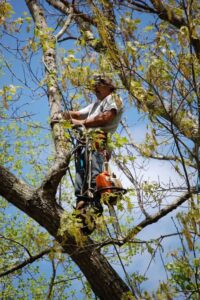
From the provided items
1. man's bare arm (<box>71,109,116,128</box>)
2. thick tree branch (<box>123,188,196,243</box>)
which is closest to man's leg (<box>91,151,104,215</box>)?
man's bare arm (<box>71,109,116,128</box>)

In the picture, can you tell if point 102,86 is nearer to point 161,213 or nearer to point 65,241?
point 161,213

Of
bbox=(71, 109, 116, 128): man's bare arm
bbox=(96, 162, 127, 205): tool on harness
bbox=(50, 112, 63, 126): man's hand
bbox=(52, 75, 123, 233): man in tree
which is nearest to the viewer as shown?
bbox=(96, 162, 127, 205): tool on harness

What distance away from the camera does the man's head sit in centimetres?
402

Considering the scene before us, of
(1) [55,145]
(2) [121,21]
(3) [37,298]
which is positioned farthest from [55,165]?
(3) [37,298]

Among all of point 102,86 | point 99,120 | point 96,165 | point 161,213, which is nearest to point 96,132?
point 99,120

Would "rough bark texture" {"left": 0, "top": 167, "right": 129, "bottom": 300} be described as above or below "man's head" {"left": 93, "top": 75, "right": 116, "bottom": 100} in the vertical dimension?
below

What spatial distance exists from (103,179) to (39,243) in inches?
32.1

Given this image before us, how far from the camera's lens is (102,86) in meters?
4.22

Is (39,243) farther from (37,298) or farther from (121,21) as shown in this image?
(37,298)

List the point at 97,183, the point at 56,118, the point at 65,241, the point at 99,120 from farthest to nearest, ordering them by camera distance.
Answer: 1. the point at 56,118
2. the point at 99,120
3. the point at 97,183
4. the point at 65,241

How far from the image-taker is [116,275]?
3.93 meters

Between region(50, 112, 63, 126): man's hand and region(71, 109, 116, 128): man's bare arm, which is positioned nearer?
region(71, 109, 116, 128): man's bare arm

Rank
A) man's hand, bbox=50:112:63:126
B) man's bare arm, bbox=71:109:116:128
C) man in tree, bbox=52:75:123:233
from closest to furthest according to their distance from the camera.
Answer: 1. man in tree, bbox=52:75:123:233
2. man's bare arm, bbox=71:109:116:128
3. man's hand, bbox=50:112:63:126

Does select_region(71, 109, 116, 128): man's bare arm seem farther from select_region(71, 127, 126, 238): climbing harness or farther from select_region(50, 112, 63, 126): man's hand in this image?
select_region(50, 112, 63, 126): man's hand
